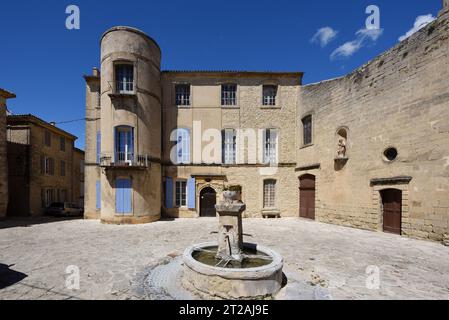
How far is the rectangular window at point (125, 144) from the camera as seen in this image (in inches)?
465

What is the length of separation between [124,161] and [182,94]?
19.9 feet

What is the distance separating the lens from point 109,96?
11.6 m

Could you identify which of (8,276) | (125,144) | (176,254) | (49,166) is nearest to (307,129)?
(176,254)

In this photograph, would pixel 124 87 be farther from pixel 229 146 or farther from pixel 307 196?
pixel 307 196

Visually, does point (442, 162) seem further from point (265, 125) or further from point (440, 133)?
point (265, 125)

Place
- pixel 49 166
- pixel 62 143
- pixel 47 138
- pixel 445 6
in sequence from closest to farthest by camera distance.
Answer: pixel 445 6
pixel 47 138
pixel 49 166
pixel 62 143

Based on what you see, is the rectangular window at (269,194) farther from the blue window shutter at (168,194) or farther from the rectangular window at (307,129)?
the blue window shutter at (168,194)

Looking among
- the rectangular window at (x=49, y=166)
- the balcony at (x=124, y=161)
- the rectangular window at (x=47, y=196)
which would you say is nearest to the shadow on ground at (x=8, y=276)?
the balcony at (x=124, y=161)

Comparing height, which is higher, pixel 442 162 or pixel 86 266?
pixel 442 162

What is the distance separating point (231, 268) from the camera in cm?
405

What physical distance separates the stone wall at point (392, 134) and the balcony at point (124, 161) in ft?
34.4

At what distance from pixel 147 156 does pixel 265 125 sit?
8.12 m
